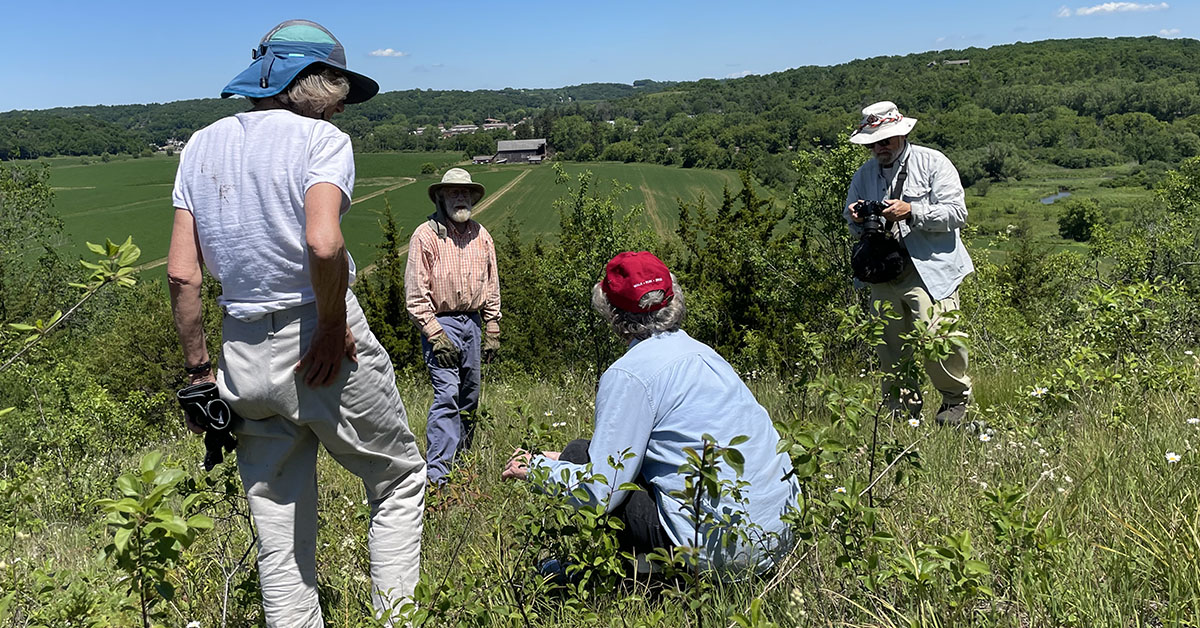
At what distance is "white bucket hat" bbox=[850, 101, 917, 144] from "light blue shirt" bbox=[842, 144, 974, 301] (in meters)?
0.18

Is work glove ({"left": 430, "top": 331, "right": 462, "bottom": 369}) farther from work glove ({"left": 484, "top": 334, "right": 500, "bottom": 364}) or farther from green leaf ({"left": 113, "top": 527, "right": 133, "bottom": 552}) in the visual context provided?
green leaf ({"left": 113, "top": 527, "right": 133, "bottom": 552})

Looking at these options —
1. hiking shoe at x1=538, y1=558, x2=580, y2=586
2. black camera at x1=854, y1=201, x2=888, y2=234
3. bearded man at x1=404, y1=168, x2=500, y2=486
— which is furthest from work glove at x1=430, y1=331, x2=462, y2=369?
black camera at x1=854, y1=201, x2=888, y2=234

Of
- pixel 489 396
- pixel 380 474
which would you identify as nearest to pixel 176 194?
pixel 380 474

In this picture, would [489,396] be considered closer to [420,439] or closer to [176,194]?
[420,439]

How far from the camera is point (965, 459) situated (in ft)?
10.8

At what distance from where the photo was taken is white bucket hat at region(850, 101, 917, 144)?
4.12 m

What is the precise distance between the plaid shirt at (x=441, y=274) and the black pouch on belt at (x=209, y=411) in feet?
6.36

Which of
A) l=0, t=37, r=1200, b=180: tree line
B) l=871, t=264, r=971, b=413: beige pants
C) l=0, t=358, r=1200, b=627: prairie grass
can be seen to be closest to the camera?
l=0, t=358, r=1200, b=627: prairie grass

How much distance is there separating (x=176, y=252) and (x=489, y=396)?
4.17m

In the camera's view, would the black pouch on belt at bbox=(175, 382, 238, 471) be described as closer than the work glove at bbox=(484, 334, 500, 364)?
Yes

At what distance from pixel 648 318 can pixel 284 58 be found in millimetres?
1331

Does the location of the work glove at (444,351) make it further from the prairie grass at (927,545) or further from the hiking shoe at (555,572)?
the hiking shoe at (555,572)

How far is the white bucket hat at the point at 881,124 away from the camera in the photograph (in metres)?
4.12

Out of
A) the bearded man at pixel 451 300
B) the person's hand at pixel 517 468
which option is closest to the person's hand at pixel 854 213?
the bearded man at pixel 451 300
